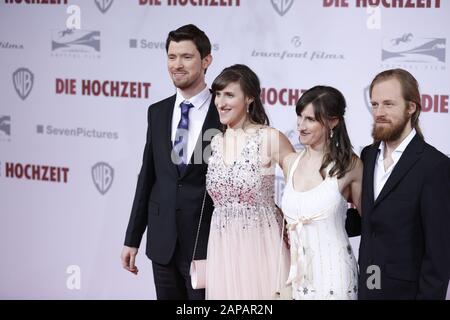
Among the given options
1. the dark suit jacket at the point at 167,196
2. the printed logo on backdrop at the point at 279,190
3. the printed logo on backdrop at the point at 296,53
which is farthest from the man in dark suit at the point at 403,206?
the printed logo on backdrop at the point at 279,190

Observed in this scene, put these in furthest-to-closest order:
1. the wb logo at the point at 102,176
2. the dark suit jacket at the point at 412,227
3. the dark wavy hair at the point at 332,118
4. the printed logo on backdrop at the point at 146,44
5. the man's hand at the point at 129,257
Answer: the wb logo at the point at 102,176 < the printed logo on backdrop at the point at 146,44 < the man's hand at the point at 129,257 < the dark wavy hair at the point at 332,118 < the dark suit jacket at the point at 412,227

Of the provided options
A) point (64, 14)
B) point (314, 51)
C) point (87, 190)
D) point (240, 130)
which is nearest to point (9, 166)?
point (87, 190)

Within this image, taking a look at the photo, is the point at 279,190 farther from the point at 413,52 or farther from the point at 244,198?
the point at 244,198

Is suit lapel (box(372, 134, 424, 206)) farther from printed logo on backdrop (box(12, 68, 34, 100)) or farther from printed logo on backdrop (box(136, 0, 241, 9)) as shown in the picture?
printed logo on backdrop (box(12, 68, 34, 100))

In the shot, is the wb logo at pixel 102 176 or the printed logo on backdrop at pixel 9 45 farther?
the printed logo on backdrop at pixel 9 45

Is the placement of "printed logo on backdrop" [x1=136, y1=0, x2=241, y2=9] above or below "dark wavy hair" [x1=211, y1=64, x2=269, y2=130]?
above

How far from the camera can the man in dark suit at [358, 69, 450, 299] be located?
280 centimetres

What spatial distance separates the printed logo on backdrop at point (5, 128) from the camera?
17.7 ft

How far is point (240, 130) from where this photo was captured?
3295mm

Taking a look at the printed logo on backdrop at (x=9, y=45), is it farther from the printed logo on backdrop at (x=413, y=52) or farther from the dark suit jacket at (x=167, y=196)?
the printed logo on backdrop at (x=413, y=52)

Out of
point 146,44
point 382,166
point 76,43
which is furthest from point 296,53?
point 382,166

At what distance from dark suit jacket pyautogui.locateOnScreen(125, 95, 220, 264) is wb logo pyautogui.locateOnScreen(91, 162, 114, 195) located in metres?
1.53

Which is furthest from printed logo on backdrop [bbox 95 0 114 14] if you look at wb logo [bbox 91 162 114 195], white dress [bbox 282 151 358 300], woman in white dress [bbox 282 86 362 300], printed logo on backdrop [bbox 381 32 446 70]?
white dress [bbox 282 151 358 300]

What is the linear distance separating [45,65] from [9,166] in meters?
0.71
